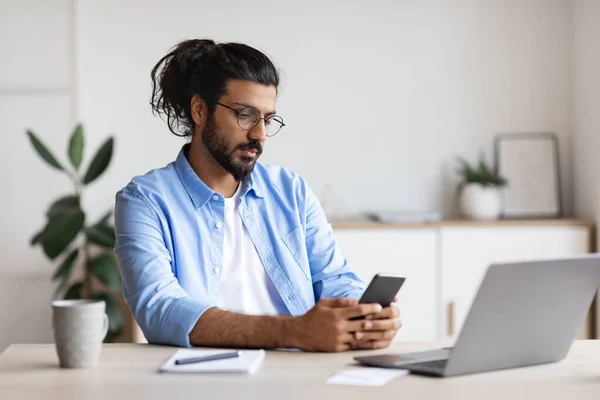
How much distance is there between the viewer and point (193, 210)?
2420mm

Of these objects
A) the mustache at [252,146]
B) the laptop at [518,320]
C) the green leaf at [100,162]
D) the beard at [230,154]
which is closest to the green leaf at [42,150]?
the green leaf at [100,162]

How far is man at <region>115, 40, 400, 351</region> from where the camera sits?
228 centimetres

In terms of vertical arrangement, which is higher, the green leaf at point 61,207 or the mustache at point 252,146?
the mustache at point 252,146

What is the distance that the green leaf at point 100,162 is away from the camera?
15.0 ft

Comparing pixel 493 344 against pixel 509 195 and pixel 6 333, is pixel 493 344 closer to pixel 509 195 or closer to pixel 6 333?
pixel 509 195

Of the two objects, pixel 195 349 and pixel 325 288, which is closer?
pixel 195 349

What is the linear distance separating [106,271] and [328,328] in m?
2.75

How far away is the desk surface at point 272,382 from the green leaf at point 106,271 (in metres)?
2.58

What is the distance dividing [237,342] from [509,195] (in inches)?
122

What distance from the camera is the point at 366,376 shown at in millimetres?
1739

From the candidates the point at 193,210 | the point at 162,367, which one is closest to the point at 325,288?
the point at 193,210

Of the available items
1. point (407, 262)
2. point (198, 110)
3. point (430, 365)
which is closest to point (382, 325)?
point (430, 365)

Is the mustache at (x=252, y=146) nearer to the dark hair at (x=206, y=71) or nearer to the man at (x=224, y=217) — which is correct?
the man at (x=224, y=217)

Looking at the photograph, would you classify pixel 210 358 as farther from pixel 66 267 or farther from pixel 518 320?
pixel 66 267
